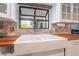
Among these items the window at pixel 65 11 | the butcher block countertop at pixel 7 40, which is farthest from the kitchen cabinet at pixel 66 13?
the butcher block countertop at pixel 7 40

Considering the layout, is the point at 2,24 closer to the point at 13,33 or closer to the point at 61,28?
the point at 13,33

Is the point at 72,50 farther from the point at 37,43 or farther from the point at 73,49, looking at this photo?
the point at 37,43

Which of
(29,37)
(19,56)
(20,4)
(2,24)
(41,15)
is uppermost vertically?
(20,4)

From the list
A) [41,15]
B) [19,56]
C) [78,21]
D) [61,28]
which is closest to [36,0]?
[41,15]

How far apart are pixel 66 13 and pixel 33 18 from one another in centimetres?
38

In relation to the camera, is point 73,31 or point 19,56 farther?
point 73,31

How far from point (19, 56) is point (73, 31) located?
0.67 metres

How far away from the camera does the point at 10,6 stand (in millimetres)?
1312

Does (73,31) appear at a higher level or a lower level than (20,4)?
lower

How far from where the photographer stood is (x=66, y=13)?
1.37m

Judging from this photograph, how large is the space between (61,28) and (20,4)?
542mm

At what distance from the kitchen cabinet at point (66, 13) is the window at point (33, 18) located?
0.34 feet

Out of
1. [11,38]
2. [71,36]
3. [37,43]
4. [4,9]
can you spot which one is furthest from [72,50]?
[4,9]

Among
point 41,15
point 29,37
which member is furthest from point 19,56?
point 41,15
